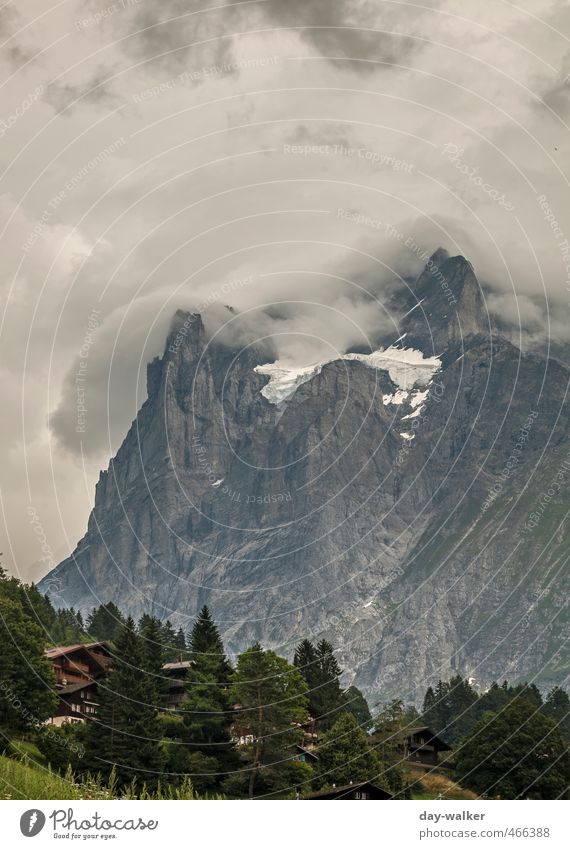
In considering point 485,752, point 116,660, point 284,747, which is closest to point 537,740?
point 485,752

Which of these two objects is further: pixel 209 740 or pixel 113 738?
pixel 209 740

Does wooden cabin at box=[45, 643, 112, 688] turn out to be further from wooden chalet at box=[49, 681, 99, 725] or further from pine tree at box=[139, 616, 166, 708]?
wooden chalet at box=[49, 681, 99, 725]

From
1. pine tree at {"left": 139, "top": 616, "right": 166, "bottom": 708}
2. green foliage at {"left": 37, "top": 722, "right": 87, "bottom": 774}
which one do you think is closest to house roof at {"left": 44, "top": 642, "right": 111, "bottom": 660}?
pine tree at {"left": 139, "top": 616, "right": 166, "bottom": 708}

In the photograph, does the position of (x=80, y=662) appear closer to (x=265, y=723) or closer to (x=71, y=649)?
(x=71, y=649)

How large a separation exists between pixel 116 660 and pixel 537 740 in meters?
41.1

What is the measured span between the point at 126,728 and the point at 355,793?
19.3 meters

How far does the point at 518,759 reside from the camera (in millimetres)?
104562

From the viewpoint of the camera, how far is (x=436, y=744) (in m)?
130

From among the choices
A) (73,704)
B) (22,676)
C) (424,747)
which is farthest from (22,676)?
(424,747)

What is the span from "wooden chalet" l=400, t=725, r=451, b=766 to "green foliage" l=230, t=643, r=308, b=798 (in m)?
34.1

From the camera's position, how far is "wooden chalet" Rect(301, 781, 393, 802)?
8394cm

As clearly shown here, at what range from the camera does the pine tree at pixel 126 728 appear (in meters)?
80.8

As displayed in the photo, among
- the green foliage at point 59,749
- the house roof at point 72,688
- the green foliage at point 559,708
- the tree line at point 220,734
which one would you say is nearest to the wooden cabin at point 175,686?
the tree line at point 220,734
